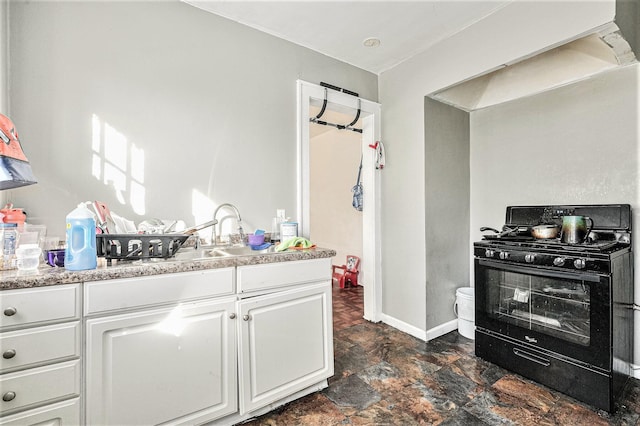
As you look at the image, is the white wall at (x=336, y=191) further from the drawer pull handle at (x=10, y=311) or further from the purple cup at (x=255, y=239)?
the drawer pull handle at (x=10, y=311)

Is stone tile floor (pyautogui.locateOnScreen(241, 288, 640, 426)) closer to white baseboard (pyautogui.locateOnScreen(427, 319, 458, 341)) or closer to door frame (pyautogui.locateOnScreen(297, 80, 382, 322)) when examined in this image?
white baseboard (pyautogui.locateOnScreen(427, 319, 458, 341))

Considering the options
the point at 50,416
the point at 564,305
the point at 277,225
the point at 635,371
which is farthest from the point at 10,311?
the point at 635,371

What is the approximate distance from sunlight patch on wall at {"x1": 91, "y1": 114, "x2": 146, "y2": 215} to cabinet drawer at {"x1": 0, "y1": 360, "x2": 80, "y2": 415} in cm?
97

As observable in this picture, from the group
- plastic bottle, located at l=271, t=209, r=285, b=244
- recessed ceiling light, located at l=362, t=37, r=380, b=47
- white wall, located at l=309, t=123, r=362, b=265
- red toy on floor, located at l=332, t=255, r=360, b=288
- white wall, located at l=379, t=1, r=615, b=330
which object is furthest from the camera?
white wall, located at l=309, t=123, r=362, b=265

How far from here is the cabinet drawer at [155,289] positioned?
1258 millimetres

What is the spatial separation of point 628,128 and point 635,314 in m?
1.28

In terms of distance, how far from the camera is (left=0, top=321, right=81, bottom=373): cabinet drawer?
1.09 meters

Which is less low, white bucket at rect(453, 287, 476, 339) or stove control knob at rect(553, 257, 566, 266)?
stove control knob at rect(553, 257, 566, 266)

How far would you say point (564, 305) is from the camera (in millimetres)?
1909

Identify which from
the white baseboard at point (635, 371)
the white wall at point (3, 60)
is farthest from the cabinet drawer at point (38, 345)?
the white baseboard at point (635, 371)

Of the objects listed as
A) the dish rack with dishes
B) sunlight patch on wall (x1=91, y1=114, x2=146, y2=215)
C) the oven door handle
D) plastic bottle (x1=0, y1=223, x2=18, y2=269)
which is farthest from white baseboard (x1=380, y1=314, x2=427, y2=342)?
plastic bottle (x1=0, y1=223, x2=18, y2=269)

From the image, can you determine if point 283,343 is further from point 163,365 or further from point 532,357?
point 532,357

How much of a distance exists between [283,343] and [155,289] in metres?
0.76

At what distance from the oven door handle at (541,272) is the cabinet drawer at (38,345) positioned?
97.4 inches
